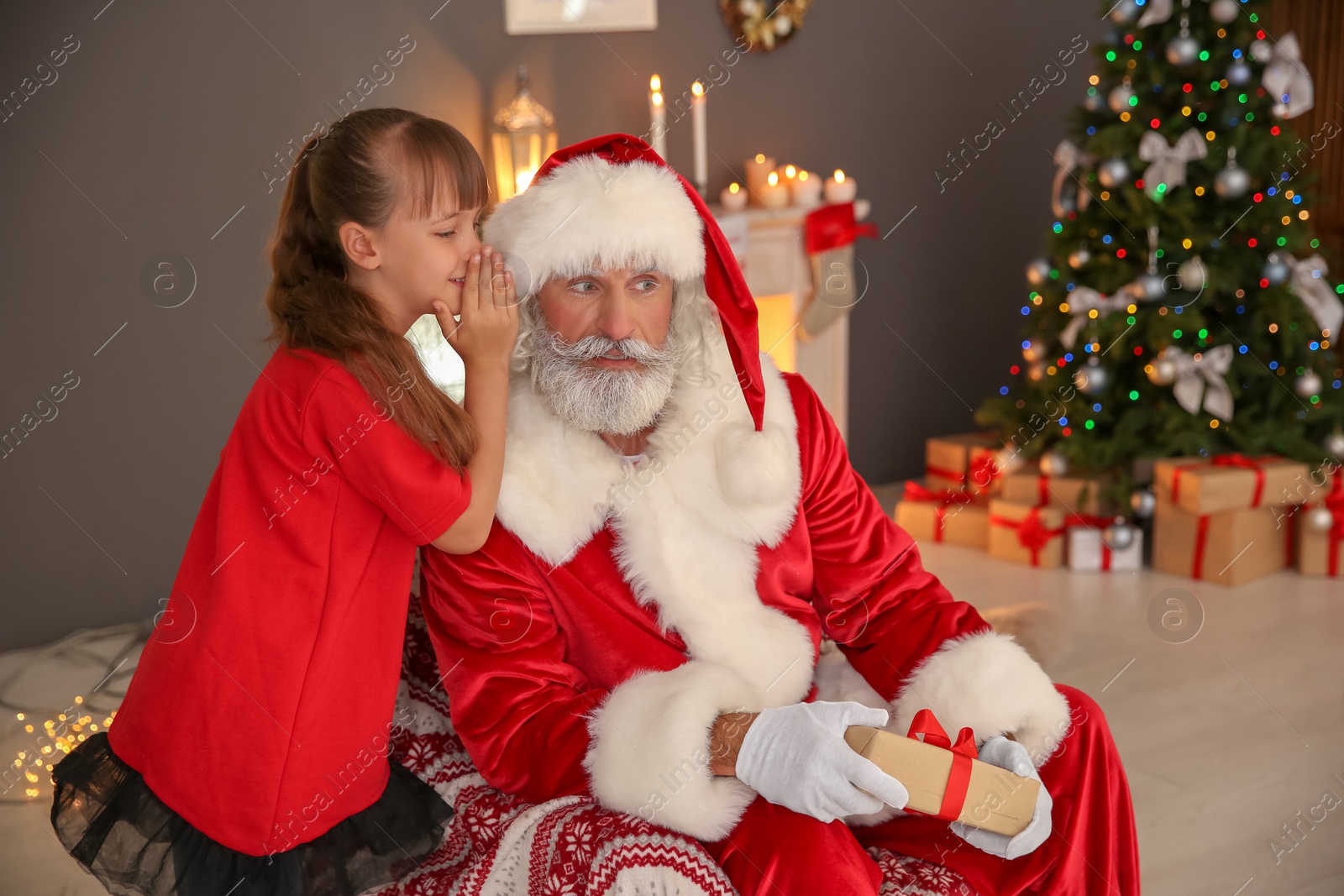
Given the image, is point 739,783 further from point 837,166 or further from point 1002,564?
point 837,166

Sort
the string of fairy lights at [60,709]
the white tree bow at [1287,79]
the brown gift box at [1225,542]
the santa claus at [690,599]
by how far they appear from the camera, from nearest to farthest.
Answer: the santa claus at [690,599], the string of fairy lights at [60,709], the white tree bow at [1287,79], the brown gift box at [1225,542]

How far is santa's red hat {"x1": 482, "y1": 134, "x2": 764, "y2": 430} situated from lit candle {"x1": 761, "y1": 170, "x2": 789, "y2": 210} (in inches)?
104

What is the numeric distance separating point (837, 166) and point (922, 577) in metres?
3.27

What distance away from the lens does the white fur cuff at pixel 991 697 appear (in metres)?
1.56

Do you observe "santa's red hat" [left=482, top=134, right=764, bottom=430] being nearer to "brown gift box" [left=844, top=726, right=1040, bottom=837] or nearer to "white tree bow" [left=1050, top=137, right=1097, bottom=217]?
"brown gift box" [left=844, top=726, right=1040, bottom=837]

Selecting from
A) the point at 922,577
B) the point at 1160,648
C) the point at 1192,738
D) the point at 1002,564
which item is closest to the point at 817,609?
the point at 922,577

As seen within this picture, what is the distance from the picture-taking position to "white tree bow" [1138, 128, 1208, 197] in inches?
147

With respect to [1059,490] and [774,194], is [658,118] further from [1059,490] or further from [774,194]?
[1059,490]

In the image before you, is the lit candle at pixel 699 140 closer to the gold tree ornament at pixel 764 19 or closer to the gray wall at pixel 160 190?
the gray wall at pixel 160 190

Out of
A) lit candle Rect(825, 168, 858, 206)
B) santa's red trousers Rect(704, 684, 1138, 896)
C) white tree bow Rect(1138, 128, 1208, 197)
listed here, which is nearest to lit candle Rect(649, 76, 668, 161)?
lit candle Rect(825, 168, 858, 206)

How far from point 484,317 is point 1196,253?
307cm

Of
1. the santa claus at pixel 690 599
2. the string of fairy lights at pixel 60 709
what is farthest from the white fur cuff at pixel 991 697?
the string of fairy lights at pixel 60 709

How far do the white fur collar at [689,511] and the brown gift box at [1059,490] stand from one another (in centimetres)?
258

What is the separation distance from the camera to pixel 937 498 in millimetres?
4477
